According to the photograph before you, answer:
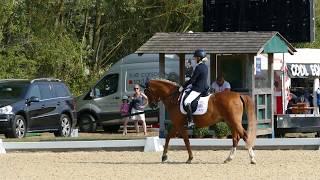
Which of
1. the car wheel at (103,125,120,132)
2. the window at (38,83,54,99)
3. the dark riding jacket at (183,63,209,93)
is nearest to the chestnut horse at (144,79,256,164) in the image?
the dark riding jacket at (183,63,209,93)

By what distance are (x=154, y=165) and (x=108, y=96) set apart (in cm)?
1492

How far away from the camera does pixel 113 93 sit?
1273 inches

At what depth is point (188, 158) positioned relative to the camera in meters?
18.5

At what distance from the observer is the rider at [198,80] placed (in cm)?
1814

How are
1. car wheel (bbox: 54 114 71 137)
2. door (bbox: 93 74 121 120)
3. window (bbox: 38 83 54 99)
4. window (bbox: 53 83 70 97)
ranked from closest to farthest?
1. window (bbox: 38 83 54 99)
2. car wheel (bbox: 54 114 71 137)
3. window (bbox: 53 83 70 97)
4. door (bbox: 93 74 121 120)

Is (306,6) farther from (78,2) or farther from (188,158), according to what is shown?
(78,2)

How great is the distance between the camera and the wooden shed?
24.2 metres

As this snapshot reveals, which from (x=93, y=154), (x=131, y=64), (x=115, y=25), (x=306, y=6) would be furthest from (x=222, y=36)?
(x=115, y=25)

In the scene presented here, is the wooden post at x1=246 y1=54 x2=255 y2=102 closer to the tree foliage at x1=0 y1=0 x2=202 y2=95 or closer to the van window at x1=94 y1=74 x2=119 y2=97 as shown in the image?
the van window at x1=94 y1=74 x2=119 y2=97

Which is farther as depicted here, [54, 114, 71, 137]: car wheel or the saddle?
[54, 114, 71, 137]: car wheel

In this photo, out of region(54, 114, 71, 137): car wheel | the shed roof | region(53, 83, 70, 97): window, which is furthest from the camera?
region(53, 83, 70, 97): window

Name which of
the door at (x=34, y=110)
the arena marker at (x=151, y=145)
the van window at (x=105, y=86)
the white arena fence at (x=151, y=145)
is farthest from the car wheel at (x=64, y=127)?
the arena marker at (x=151, y=145)

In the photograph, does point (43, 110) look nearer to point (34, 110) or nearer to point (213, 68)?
point (34, 110)

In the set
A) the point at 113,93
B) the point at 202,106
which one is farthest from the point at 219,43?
the point at 113,93
